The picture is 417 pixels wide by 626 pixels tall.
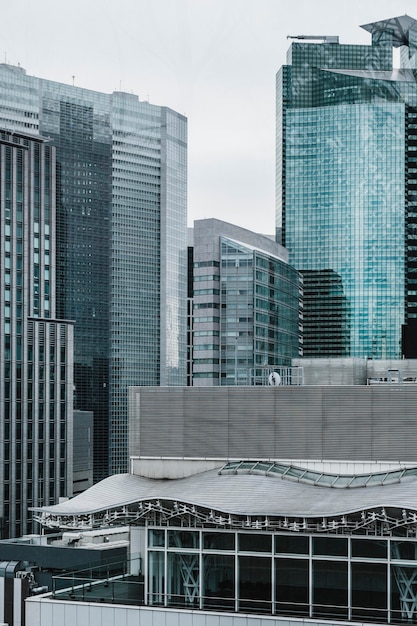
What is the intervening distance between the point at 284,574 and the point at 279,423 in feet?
13.5

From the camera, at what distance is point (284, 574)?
71.9ft

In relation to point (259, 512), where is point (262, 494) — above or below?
above

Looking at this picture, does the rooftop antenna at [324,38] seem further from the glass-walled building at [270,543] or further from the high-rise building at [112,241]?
the glass-walled building at [270,543]

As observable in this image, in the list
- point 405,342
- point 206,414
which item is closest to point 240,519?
point 206,414

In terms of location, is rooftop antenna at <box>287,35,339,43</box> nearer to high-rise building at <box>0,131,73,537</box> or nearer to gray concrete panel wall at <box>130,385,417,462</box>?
high-rise building at <box>0,131,73,537</box>

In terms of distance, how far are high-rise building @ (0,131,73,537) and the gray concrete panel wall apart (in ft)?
221

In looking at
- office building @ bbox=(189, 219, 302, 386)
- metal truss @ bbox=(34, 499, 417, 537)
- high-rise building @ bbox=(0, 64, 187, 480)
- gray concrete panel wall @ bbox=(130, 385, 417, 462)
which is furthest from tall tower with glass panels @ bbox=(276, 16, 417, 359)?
metal truss @ bbox=(34, 499, 417, 537)

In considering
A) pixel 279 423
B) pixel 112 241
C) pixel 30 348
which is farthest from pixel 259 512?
pixel 112 241

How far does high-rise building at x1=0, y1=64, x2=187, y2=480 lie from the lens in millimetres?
167750

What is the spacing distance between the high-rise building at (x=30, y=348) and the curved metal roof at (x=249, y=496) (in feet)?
223

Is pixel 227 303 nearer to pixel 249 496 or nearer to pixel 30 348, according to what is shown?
pixel 30 348

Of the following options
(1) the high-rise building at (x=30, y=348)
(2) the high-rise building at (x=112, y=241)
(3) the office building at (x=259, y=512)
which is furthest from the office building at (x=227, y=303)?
(3) the office building at (x=259, y=512)

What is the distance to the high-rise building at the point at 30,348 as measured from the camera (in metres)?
92.9

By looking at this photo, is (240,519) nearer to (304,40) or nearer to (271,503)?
(271,503)
